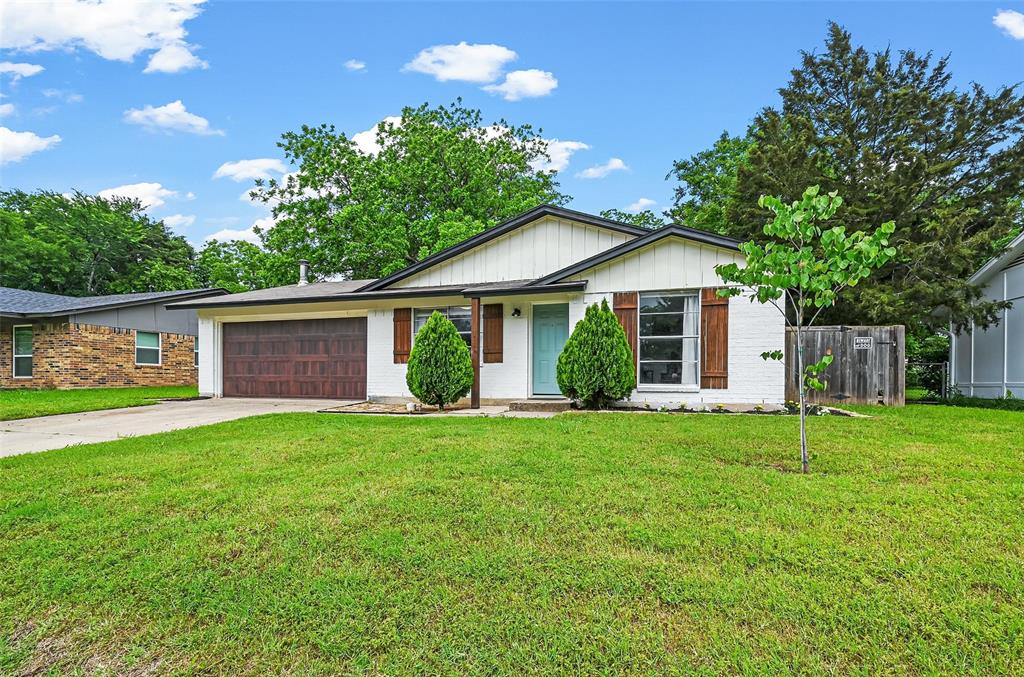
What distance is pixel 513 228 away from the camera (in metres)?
11.8

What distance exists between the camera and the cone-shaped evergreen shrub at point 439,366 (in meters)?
9.38

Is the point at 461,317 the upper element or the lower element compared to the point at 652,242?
lower

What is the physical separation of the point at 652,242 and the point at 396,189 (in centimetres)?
1840

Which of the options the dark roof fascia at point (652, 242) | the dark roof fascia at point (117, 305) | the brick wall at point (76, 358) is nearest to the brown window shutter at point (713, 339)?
the dark roof fascia at point (652, 242)

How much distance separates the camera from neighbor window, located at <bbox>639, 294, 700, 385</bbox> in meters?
9.32

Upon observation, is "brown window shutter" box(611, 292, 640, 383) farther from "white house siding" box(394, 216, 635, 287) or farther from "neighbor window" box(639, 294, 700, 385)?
"white house siding" box(394, 216, 635, 287)

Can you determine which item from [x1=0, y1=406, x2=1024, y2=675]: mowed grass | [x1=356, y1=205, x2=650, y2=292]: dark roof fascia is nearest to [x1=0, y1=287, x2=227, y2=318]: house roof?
[x1=356, y1=205, x2=650, y2=292]: dark roof fascia

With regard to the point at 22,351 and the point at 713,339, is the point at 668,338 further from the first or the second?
the point at 22,351

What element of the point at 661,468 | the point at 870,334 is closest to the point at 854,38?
the point at 870,334

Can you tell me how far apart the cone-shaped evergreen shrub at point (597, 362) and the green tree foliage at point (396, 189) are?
46.3 feet

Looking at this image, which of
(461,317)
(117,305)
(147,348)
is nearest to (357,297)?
(461,317)

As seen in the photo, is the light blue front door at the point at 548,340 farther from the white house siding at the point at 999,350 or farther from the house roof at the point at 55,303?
the house roof at the point at 55,303

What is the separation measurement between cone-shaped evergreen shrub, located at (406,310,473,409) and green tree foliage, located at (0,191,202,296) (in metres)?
25.7

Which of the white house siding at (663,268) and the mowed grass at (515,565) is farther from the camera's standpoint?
the white house siding at (663,268)
